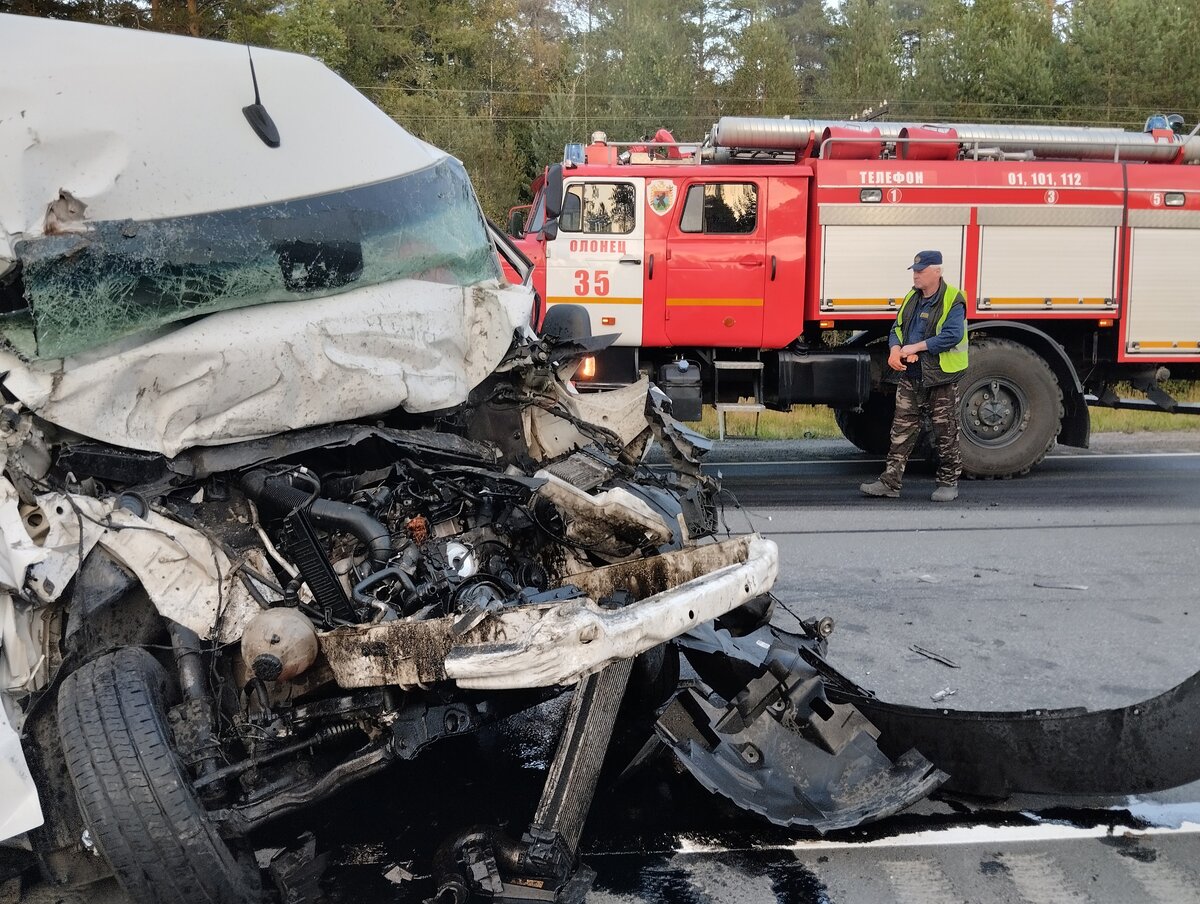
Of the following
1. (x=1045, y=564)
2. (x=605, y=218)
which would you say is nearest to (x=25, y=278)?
(x=1045, y=564)

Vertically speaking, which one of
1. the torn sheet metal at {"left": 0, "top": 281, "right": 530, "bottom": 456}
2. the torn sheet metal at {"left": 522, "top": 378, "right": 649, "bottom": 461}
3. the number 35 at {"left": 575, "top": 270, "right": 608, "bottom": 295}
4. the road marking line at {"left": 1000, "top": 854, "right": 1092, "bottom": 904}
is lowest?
the road marking line at {"left": 1000, "top": 854, "right": 1092, "bottom": 904}

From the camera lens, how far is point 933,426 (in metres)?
8.62

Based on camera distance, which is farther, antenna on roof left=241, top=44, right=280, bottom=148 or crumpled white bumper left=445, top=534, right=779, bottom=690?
antenna on roof left=241, top=44, right=280, bottom=148

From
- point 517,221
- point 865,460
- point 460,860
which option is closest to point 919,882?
point 460,860

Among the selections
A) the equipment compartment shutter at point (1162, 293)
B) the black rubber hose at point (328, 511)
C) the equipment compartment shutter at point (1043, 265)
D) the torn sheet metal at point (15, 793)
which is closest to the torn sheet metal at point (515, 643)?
the black rubber hose at point (328, 511)

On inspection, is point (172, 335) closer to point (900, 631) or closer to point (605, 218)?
point (900, 631)

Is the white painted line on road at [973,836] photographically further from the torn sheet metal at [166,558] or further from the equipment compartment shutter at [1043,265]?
the equipment compartment shutter at [1043,265]

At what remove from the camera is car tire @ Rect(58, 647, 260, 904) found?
2.56 metres

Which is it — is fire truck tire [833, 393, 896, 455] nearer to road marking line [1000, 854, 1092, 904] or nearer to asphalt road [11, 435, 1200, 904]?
asphalt road [11, 435, 1200, 904]

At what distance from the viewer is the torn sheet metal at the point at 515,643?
265cm

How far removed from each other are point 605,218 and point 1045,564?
5.09m

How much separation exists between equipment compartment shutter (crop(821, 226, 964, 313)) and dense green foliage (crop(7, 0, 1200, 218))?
14.8m

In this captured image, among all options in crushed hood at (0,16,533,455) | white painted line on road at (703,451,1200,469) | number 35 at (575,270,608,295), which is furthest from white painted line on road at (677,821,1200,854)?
number 35 at (575,270,608,295)

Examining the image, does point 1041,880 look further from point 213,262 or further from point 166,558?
point 213,262
